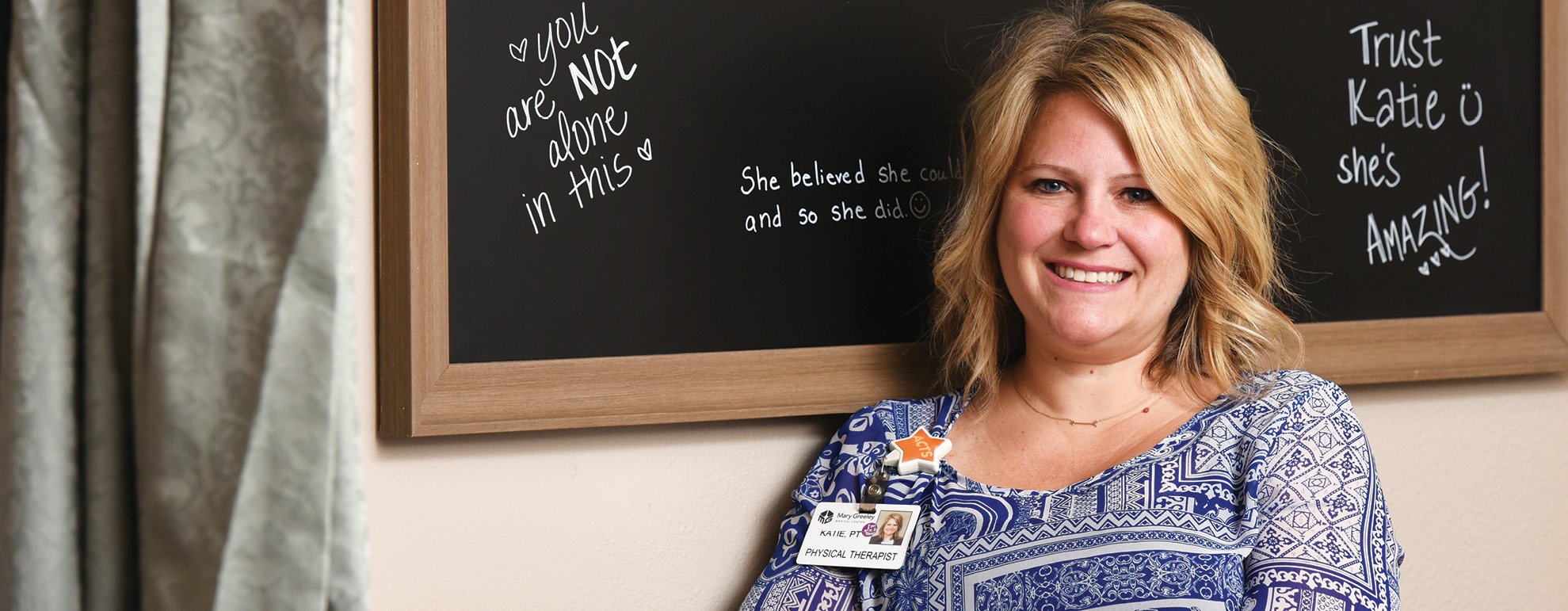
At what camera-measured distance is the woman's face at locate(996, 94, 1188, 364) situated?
54.2 inches

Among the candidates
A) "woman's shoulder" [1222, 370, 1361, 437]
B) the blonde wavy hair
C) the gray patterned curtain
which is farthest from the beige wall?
the gray patterned curtain

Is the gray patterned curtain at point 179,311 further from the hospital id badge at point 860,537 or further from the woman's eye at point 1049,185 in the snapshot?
the woman's eye at point 1049,185

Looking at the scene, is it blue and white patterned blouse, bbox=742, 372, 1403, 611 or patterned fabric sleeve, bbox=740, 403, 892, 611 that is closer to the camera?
blue and white patterned blouse, bbox=742, 372, 1403, 611

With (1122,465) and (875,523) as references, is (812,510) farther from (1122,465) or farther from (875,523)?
(1122,465)

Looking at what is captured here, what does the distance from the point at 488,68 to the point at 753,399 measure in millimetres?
480

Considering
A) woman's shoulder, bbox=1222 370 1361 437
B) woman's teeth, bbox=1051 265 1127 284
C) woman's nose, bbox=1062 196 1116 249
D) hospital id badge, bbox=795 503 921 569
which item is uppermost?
woman's nose, bbox=1062 196 1116 249

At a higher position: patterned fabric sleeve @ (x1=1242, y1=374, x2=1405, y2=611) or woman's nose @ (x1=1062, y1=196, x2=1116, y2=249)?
woman's nose @ (x1=1062, y1=196, x2=1116, y2=249)

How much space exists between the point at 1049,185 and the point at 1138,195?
10 cm

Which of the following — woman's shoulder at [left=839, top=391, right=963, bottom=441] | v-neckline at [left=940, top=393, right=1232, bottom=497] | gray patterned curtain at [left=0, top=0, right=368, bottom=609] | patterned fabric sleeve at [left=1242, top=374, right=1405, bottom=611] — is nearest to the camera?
gray patterned curtain at [left=0, top=0, right=368, bottom=609]

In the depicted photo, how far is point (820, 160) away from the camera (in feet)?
5.02

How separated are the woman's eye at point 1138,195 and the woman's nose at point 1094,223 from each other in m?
0.02

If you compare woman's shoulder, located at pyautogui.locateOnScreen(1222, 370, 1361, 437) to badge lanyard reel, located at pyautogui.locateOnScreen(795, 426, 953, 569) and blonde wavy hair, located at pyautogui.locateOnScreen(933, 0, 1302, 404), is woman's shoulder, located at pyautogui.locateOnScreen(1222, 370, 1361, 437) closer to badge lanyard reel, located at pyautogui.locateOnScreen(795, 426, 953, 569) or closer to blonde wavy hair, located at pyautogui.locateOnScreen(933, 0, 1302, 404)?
blonde wavy hair, located at pyautogui.locateOnScreen(933, 0, 1302, 404)

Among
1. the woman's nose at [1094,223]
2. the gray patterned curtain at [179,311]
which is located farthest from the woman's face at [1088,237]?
the gray patterned curtain at [179,311]

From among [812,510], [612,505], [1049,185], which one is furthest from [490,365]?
[1049,185]
